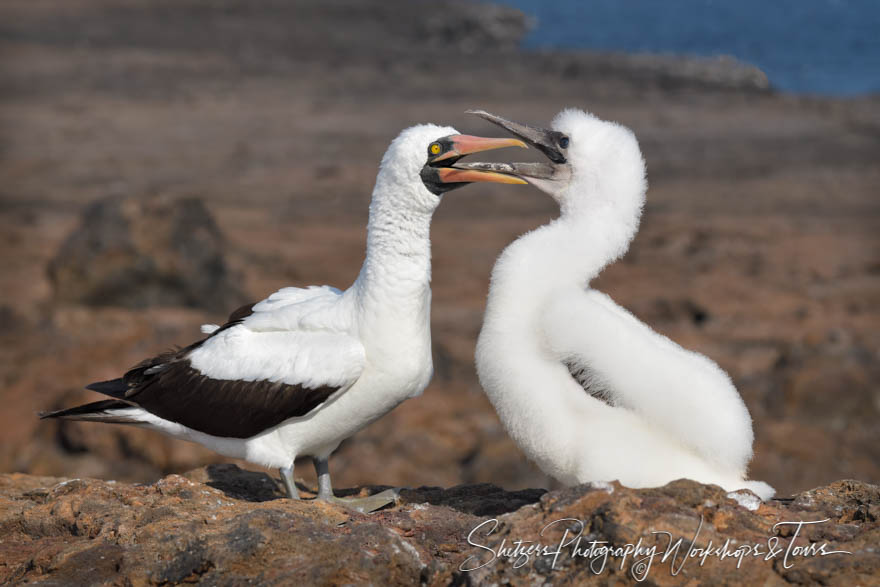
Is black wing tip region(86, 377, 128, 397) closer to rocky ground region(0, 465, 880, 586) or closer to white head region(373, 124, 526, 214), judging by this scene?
rocky ground region(0, 465, 880, 586)

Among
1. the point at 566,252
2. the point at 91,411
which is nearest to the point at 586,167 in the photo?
the point at 566,252

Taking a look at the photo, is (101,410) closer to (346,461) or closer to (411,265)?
(411,265)

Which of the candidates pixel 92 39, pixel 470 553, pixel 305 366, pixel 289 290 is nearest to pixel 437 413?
pixel 289 290

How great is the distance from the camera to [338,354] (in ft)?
19.4

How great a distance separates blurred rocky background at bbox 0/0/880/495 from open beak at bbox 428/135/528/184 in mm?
2754

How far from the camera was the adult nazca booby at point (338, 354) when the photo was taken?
19.5 ft

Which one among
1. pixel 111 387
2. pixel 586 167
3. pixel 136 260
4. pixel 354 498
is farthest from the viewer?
pixel 136 260

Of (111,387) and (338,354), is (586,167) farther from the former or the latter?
(111,387)

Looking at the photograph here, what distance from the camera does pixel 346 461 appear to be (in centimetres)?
1152

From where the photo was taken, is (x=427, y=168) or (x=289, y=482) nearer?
(x=427, y=168)

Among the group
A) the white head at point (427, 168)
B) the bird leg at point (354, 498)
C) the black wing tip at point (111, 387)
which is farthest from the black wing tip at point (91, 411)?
the white head at point (427, 168)

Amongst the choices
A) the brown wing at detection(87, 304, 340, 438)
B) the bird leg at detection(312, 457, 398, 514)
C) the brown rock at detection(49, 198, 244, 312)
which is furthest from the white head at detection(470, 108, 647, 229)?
the brown rock at detection(49, 198, 244, 312)

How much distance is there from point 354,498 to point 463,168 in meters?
2.10

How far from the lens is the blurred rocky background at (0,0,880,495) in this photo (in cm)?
1178
